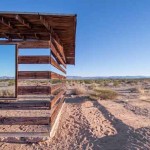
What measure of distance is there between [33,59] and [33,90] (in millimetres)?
802

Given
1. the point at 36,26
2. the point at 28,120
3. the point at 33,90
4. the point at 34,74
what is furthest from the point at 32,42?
the point at 28,120

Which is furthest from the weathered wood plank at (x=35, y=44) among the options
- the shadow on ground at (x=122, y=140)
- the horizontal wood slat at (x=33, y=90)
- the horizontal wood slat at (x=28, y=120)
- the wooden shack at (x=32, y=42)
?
the shadow on ground at (x=122, y=140)

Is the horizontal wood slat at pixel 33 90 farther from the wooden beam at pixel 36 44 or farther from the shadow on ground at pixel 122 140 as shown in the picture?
the shadow on ground at pixel 122 140

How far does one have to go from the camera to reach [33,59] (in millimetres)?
7527

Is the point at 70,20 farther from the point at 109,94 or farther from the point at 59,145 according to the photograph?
the point at 109,94

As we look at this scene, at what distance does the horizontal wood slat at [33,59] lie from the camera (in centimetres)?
745

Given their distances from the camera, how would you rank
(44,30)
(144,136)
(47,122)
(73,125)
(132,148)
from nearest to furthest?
(132,148) < (144,136) < (47,122) < (44,30) < (73,125)

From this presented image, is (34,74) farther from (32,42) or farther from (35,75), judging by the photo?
(32,42)

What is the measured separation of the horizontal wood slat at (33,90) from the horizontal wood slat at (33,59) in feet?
2.13

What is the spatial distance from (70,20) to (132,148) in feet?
10.8

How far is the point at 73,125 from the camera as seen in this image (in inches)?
362

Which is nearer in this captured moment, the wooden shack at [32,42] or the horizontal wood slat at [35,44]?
the wooden shack at [32,42]

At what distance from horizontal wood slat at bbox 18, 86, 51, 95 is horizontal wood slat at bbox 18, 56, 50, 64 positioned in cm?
65

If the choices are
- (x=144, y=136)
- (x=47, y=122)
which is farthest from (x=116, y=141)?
(x=47, y=122)
